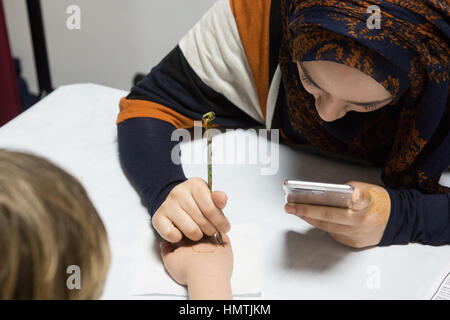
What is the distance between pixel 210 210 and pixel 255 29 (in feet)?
1.13

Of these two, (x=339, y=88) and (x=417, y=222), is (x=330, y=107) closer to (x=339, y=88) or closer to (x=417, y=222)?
(x=339, y=88)

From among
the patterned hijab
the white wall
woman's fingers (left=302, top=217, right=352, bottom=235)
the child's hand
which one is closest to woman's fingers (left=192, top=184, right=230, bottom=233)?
the child's hand

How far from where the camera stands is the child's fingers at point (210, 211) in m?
0.77

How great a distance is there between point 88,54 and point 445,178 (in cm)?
122

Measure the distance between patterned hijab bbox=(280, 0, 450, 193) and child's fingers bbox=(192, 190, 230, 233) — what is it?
238 mm

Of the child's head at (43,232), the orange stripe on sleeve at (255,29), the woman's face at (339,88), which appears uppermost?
the orange stripe on sleeve at (255,29)

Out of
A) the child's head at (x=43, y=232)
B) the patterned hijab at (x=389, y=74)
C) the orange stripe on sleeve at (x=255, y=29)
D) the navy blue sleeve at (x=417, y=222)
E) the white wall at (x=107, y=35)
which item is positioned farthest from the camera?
the white wall at (x=107, y=35)

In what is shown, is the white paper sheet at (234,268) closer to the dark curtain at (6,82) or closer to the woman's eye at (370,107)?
the woman's eye at (370,107)

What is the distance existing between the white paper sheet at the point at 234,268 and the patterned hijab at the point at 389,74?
0.24 metres

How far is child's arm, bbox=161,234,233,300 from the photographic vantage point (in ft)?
2.37

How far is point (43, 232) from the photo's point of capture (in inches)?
20.1

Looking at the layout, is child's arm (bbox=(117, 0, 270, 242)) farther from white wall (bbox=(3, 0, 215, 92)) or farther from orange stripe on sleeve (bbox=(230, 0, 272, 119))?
white wall (bbox=(3, 0, 215, 92))

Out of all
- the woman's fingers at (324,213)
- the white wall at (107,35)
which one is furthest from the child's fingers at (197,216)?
the white wall at (107,35)

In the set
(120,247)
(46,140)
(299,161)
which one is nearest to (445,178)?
(299,161)
